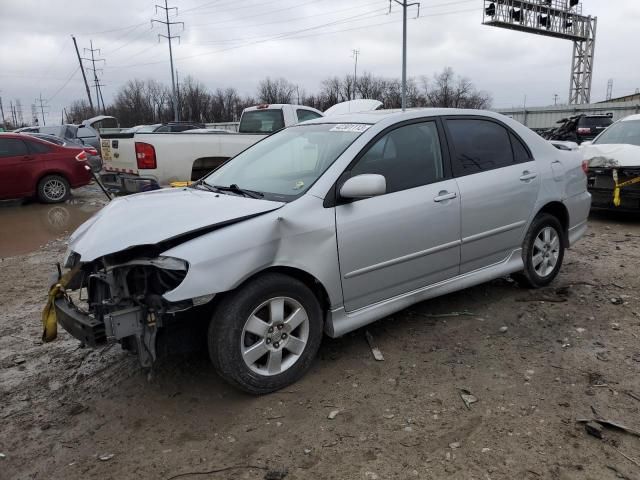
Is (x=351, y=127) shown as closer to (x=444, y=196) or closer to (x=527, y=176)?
(x=444, y=196)

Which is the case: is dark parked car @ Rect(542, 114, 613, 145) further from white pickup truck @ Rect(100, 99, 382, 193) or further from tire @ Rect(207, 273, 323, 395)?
tire @ Rect(207, 273, 323, 395)

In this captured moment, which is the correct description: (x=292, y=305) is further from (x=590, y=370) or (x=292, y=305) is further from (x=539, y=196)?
(x=539, y=196)

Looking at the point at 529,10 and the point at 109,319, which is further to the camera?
the point at 529,10

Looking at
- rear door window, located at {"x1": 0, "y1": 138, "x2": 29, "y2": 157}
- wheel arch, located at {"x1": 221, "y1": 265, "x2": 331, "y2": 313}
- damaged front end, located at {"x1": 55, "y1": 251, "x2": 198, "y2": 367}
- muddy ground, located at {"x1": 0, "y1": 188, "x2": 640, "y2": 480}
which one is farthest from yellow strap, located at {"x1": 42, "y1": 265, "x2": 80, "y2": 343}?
rear door window, located at {"x1": 0, "y1": 138, "x2": 29, "y2": 157}

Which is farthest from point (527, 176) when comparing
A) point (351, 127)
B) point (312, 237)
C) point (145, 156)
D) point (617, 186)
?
point (145, 156)

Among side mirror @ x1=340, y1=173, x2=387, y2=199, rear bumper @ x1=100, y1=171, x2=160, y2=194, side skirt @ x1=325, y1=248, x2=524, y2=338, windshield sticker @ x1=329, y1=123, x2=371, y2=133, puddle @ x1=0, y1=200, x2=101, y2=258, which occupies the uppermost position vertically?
windshield sticker @ x1=329, y1=123, x2=371, y2=133

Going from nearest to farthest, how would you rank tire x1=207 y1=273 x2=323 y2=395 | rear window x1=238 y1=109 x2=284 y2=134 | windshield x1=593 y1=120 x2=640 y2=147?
1. tire x1=207 y1=273 x2=323 y2=395
2. windshield x1=593 y1=120 x2=640 y2=147
3. rear window x1=238 y1=109 x2=284 y2=134

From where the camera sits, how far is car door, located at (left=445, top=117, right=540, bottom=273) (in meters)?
4.14

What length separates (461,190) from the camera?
404 centimetres

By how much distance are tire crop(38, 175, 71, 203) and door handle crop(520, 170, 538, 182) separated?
1073 centimetres

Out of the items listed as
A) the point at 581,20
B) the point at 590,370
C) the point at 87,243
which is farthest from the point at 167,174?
the point at 581,20

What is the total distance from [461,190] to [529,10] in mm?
32360

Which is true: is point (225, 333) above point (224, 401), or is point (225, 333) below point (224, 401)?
above

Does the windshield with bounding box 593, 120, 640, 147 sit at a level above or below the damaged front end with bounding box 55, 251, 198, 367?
above
